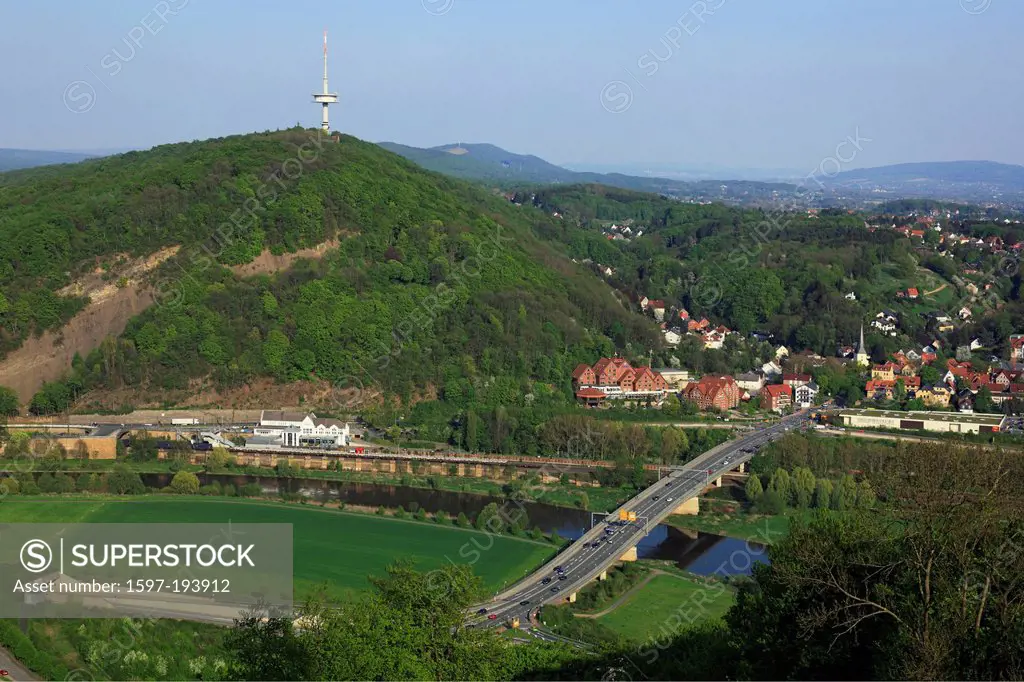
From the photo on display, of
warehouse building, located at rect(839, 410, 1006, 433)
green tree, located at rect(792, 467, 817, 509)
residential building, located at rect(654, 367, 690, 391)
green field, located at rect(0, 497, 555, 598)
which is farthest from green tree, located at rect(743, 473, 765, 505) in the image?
residential building, located at rect(654, 367, 690, 391)

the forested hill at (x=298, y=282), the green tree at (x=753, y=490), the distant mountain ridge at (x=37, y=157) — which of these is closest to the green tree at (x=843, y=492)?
the green tree at (x=753, y=490)

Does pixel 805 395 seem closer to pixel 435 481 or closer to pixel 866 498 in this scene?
pixel 435 481

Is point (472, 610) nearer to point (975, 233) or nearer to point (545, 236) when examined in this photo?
point (545, 236)

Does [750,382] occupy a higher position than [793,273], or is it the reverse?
[793,273]

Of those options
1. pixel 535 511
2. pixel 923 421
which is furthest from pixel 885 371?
pixel 535 511

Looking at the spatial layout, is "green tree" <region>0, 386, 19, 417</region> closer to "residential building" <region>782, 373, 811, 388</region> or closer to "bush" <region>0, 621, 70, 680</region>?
"bush" <region>0, 621, 70, 680</region>

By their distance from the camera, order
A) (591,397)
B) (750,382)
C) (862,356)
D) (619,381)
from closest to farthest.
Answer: (591,397) < (619,381) < (750,382) < (862,356)

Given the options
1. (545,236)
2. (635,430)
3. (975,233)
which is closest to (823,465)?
(635,430)
